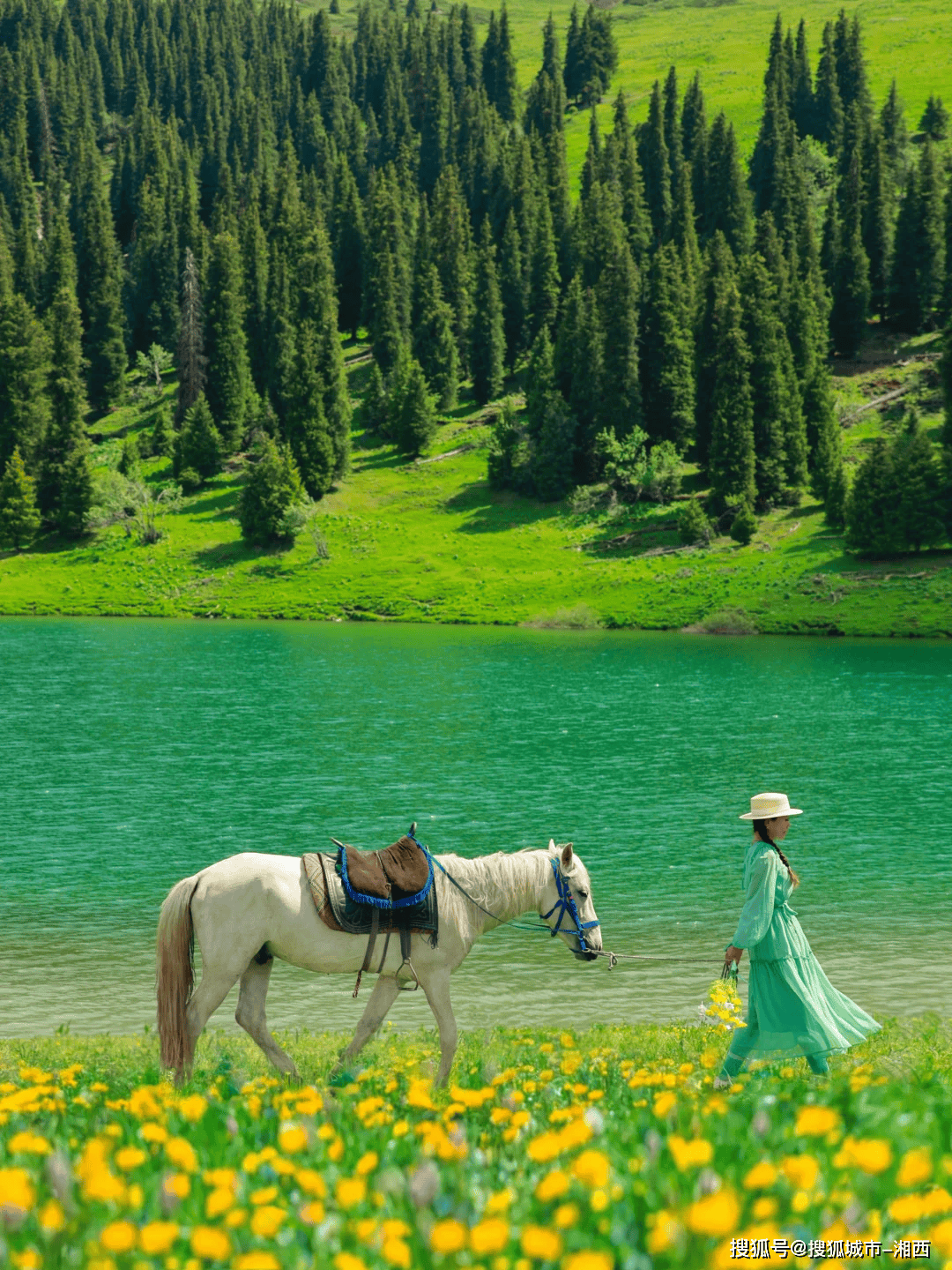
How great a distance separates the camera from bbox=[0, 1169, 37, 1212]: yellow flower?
4020mm

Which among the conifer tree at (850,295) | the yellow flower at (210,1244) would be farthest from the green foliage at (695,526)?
the yellow flower at (210,1244)

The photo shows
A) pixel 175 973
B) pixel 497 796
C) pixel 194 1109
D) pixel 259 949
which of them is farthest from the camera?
pixel 497 796

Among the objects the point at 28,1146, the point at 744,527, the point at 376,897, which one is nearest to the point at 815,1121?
the point at 28,1146

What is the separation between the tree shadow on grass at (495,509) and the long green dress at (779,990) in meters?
91.0

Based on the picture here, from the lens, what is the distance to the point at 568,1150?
202 inches

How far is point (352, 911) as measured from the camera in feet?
33.6

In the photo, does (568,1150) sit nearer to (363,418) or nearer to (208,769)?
(208,769)

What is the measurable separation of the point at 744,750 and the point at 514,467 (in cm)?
7273

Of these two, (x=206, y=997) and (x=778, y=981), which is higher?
(x=778, y=981)

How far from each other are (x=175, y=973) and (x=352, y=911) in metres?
1.66

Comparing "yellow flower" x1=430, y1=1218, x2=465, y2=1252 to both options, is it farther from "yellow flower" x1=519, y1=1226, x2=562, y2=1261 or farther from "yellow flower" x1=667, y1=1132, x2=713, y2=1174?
"yellow flower" x1=667, y1=1132, x2=713, y2=1174

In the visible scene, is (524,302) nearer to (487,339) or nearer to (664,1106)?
(487,339)

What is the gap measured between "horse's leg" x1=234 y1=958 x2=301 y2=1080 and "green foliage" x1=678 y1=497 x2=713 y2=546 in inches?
3296

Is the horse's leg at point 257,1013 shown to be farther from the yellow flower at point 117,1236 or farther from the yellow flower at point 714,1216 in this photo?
the yellow flower at point 714,1216
